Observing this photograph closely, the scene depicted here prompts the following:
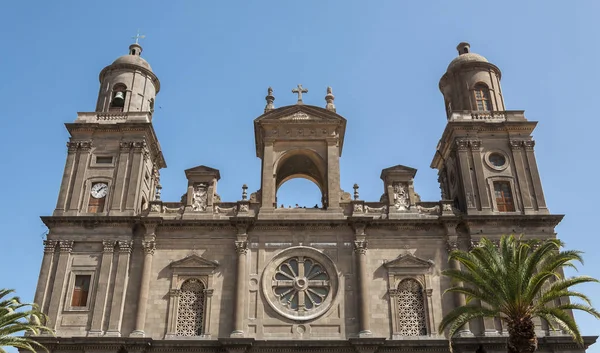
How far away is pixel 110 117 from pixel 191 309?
12.8 meters

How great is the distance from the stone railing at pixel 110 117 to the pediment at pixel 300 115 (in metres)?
6.88

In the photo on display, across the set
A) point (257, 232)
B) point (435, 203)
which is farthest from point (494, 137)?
point (257, 232)

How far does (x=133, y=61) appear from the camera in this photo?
3762 cm

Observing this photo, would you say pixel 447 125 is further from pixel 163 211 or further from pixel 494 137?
pixel 163 211

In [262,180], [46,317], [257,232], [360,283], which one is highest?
[262,180]

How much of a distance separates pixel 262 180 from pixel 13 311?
45.8 ft

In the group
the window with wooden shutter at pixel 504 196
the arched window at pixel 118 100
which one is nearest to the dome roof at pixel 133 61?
the arched window at pixel 118 100

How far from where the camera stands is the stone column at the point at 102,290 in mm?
28594

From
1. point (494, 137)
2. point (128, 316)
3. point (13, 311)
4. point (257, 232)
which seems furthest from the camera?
point (494, 137)

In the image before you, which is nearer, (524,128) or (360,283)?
(360,283)

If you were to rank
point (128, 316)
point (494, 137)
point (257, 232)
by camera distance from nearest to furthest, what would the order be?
point (128, 316) < point (257, 232) < point (494, 137)

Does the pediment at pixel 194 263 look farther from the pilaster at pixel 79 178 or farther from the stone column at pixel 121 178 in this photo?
the pilaster at pixel 79 178

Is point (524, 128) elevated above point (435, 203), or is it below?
above

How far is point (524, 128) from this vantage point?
3444cm
